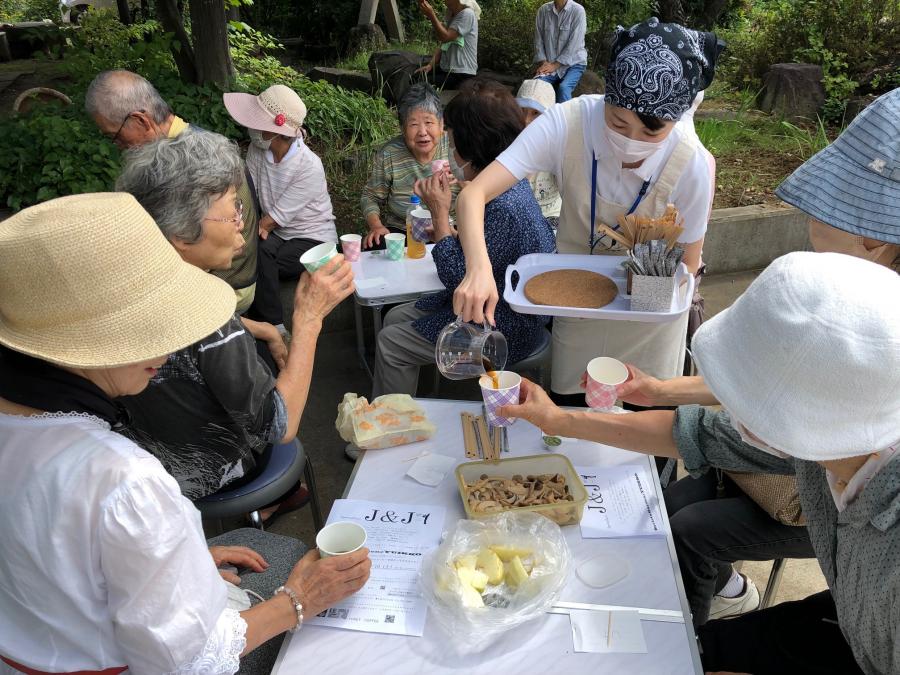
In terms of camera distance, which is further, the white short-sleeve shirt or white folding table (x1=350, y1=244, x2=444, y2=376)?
white folding table (x1=350, y1=244, x2=444, y2=376)

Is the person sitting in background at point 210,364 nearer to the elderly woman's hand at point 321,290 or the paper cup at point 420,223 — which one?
the elderly woman's hand at point 321,290

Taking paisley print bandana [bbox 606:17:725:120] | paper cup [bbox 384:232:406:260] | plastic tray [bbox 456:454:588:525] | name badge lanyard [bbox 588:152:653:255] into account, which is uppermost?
paisley print bandana [bbox 606:17:725:120]

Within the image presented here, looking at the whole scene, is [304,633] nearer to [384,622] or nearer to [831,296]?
[384,622]

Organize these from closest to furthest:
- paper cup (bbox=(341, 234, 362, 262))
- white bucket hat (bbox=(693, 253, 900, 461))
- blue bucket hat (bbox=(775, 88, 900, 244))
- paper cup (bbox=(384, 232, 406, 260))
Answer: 1. white bucket hat (bbox=(693, 253, 900, 461))
2. blue bucket hat (bbox=(775, 88, 900, 244))
3. paper cup (bbox=(341, 234, 362, 262))
4. paper cup (bbox=(384, 232, 406, 260))

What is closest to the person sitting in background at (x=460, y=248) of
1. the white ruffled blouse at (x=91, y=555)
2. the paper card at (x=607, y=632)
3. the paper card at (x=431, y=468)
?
the paper card at (x=431, y=468)

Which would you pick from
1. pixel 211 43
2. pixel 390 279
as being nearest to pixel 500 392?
pixel 390 279

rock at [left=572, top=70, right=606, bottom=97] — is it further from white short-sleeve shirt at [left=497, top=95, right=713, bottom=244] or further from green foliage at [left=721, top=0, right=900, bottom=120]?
white short-sleeve shirt at [left=497, top=95, right=713, bottom=244]

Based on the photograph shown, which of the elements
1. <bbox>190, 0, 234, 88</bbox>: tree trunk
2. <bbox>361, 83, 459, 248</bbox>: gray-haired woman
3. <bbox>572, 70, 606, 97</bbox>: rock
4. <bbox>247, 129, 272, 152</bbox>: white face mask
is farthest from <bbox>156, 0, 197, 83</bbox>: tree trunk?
<bbox>572, 70, 606, 97</bbox>: rock

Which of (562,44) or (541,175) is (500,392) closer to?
(541,175)

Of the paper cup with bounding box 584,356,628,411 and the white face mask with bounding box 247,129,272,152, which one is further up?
the white face mask with bounding box 247,129,272,152

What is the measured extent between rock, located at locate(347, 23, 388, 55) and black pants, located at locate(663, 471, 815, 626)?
1034cm

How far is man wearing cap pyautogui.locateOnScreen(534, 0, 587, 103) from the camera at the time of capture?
7.35 m

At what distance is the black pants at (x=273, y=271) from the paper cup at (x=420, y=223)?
924 millimetres

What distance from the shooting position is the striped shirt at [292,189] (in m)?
4.29
